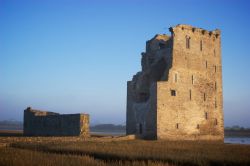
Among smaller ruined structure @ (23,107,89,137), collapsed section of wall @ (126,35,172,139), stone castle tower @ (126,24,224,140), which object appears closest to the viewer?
smaller ruined structure @ (23,107,89,137)

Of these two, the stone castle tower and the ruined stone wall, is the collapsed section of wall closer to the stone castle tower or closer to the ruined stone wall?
the stone castle tower

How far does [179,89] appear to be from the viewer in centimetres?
3142

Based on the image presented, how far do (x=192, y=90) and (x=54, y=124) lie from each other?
1323 cm

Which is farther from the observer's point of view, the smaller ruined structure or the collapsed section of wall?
the collapsed section of wall

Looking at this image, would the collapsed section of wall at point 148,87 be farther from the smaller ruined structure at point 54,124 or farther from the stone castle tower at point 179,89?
the smaller ruined structure at point 54,124

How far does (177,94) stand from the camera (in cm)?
3122

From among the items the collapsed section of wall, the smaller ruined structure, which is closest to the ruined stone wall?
the collapsed section of wall

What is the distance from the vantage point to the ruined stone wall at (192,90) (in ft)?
99.6

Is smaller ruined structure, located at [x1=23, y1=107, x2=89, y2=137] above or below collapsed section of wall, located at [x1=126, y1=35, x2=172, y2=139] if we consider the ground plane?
below

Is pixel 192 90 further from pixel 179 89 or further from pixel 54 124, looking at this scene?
pixel 54 124

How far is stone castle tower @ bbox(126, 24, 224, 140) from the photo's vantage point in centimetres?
3028

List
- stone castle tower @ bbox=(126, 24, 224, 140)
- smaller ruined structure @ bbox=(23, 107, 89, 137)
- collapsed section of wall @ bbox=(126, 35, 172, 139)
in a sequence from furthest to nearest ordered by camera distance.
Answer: collapsed section of wall @ bbox=(126, 35, 172, 139) → stone castle tower @ bbox=(126, 24, 224, 140) → smaller ruined structure @ bbox=(23, 107, 89, 137)

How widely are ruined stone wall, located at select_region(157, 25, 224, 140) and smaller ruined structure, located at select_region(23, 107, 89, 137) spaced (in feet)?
21.3

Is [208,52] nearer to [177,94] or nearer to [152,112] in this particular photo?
[177,94]
